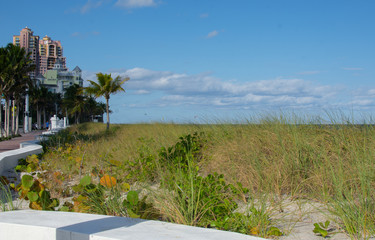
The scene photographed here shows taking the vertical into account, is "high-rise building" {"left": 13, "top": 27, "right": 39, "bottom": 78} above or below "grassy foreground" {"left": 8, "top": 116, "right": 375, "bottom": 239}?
above

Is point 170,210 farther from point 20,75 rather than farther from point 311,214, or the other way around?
point 20,75

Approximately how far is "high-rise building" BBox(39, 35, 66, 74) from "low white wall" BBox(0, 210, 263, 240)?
580 feet

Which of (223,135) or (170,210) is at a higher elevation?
(223,135)

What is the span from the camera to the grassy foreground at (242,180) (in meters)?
2.96

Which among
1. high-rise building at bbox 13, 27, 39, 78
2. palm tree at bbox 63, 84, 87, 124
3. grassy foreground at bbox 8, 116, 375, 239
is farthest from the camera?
high-rise building at bbox 13, 27, 39, 78

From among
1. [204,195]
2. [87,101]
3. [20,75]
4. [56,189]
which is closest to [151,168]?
[56,189]

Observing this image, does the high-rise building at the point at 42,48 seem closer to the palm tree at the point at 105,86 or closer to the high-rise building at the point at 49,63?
the high-rise building at the point at 49,63

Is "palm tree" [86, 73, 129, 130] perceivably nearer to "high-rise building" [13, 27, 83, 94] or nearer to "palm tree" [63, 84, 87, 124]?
"palm tree" [63, 84, 87, 124]

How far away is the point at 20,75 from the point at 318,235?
33.5 m

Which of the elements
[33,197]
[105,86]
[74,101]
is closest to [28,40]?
[74,101]

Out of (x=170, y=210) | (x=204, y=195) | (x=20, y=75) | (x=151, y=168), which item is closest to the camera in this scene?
(x=170, y=210)

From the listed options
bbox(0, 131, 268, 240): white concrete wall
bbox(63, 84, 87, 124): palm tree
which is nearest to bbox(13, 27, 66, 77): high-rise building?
bbox(63, 84, 87, 124): palm tree

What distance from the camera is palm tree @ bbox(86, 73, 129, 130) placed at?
35438mm

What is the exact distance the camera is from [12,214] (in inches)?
119
